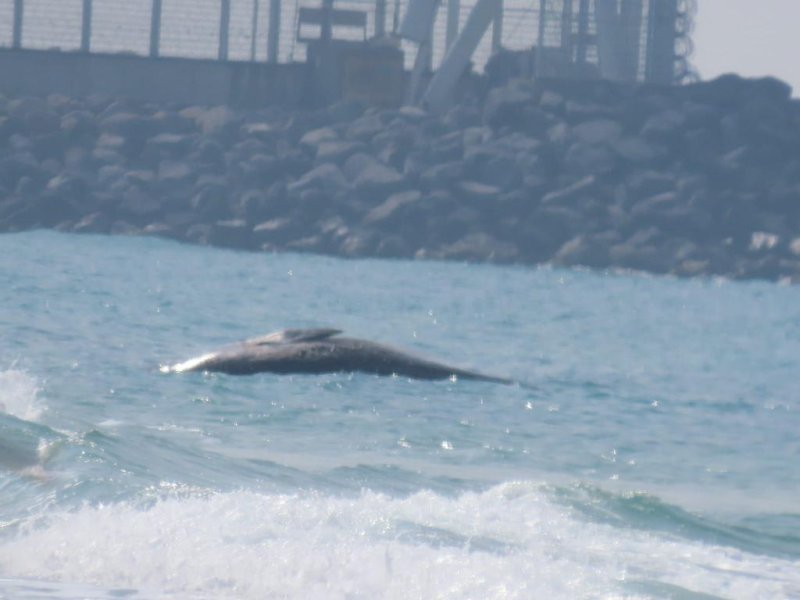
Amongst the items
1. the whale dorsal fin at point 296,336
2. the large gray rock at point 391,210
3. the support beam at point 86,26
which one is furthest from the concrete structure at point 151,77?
the whale dorsal fin at point 296,336

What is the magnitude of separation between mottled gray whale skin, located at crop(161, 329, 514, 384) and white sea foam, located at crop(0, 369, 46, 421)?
175 centimetres

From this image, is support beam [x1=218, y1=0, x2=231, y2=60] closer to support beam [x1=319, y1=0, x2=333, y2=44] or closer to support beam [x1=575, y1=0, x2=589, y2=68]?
support beam [x1=319, y1=0, x2=333, y2=44]

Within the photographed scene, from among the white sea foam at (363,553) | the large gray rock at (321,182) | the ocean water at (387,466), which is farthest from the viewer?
the large gray rock at (321,182)

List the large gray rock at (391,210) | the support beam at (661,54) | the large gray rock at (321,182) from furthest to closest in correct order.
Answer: the support beam at (661,54) → the large gray rock at (321,182) → the large gray rock at (391,210)

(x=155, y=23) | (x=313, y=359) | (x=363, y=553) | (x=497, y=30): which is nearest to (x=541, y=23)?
(x=497, y=30)

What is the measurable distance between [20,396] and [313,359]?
341 cm

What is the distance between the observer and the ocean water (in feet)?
27.3

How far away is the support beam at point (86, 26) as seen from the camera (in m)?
56.1

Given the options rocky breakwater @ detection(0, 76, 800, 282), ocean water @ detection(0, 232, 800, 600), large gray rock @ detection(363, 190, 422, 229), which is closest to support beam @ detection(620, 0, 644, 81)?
rocky breakwater @ detection(0, 76, 800, 282)

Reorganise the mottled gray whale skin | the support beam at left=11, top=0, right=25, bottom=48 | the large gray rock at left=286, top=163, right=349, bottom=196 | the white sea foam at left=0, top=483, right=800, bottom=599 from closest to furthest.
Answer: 1. the white sea foam at left=0, top=483, right=800, bottom=599
2. the mottled gray whale skin
3. the large gray rock at left=286, top=163, right=349, bottom=196
4. the support beam at left=11, top=0, right=25, bottom=48

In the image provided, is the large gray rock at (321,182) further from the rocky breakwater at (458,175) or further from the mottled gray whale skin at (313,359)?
the mottled gray whale skin at (313,359)

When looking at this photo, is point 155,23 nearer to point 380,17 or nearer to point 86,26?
point 86,26

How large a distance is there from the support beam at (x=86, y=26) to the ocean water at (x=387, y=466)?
29295mm

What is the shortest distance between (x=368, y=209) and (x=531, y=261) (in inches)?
195
